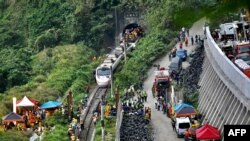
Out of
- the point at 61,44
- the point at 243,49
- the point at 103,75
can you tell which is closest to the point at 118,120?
the point at 243,49

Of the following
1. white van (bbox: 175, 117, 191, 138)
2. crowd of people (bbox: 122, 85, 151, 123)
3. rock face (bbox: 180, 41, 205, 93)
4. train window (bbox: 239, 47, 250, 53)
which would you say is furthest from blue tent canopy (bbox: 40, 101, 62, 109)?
train window (bbox: 239, 47, 250, 53)

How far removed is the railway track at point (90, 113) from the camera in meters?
33.6

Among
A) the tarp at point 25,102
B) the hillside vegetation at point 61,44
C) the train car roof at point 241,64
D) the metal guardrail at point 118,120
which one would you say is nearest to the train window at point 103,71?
the hillside vegetation at point 61,44

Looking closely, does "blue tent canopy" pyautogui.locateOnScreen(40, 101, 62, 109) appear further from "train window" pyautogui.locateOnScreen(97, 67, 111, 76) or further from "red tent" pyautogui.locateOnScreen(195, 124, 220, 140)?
"red tent" pyautogui.locateOnScreen(195, 124, 220, 140)

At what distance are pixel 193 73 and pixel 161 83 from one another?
211 centimetres

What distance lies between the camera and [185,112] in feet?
98.1

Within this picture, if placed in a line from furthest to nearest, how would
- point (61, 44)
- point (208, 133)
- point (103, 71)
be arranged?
1. point (61, 44)
2. point (103, 71)
3. point (208, 133)

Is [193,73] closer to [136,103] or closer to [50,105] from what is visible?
[136,103]

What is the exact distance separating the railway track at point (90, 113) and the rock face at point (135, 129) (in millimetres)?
2374

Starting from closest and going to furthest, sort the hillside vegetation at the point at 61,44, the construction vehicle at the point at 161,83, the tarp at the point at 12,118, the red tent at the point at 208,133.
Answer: the red tent at the point at 208,133 < the tarp at the point at 12,118 < the construction vehicle at the point at 161,83 < the hillside vegetation at the point at 61,44

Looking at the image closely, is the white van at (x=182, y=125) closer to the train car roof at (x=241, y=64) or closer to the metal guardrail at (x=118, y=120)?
the metal guardrail at (x=118, y=120)

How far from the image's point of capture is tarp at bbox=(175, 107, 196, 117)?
29844 millimetres

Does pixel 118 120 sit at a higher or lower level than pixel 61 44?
higher

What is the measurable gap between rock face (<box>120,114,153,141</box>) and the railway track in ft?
7.79
